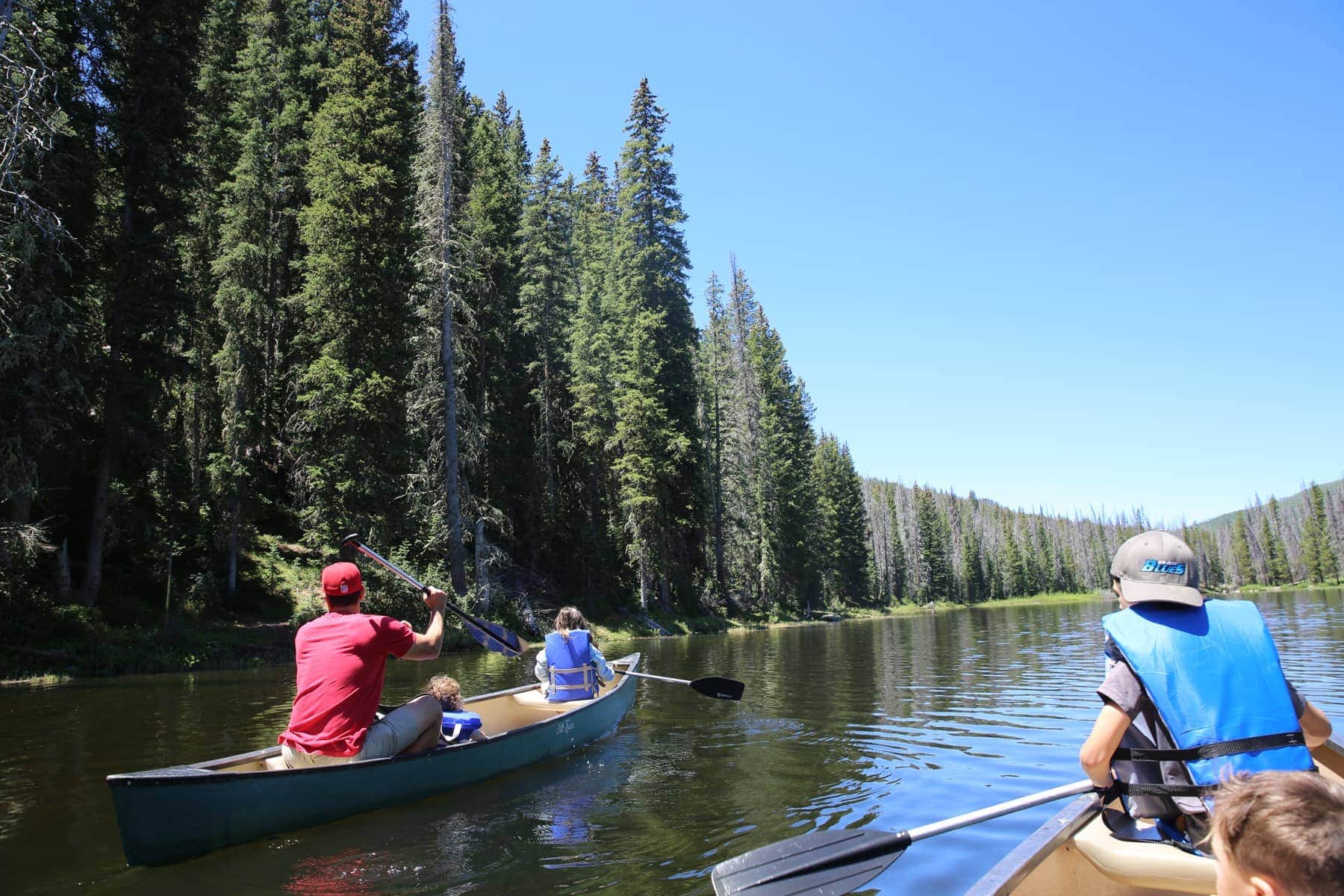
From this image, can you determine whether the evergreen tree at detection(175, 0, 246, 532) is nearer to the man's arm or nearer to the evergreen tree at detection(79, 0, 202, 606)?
the evergreen tree at detection(79, 0, 202, 606)

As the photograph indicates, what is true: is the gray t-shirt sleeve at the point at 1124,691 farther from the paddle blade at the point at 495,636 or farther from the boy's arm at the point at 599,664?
the boy's arm at the point at 599,664

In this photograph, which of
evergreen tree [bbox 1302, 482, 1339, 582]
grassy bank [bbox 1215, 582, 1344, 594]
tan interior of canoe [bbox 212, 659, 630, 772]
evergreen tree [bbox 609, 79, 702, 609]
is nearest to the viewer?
tan interior of canoe [bbox 212, 659, 630, 772]

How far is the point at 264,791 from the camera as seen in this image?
19.2 ft

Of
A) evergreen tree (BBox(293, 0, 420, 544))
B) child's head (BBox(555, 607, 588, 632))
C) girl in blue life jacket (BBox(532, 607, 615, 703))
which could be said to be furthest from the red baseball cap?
evergreen tree (BBox(293, 0, 420, 544))

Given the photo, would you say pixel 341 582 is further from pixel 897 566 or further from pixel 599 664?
pixel 897 566

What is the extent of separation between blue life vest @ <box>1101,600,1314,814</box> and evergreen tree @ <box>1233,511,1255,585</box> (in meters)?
147

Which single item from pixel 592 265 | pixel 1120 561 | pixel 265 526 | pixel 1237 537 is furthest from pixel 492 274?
pixel 1237 537

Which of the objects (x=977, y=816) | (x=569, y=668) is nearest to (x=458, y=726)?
(x=569, y=668)

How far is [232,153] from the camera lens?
86.7ft

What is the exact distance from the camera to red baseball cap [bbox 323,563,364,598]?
20.5 feet

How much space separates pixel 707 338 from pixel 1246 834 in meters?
54.8

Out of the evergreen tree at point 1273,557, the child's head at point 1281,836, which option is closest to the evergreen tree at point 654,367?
the child's head at point 1281,836

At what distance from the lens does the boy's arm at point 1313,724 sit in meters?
3.60

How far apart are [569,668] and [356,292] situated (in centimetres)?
1685
